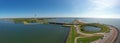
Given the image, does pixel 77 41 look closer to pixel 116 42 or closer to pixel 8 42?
pixel 116 42

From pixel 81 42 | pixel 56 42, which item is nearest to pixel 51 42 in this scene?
pixel 56 42

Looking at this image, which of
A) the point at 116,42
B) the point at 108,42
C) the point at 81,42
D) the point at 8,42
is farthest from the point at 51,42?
the point at 116,42

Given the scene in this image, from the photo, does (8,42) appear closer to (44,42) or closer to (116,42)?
(44,42)

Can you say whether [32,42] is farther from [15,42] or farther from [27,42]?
[15,42]

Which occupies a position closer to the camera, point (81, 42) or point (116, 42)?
point (81, 42)

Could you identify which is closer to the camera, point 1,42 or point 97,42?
point 97,42

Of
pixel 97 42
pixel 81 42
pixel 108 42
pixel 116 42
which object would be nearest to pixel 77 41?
pixel 81 42

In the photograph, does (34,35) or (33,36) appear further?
(34,35)
